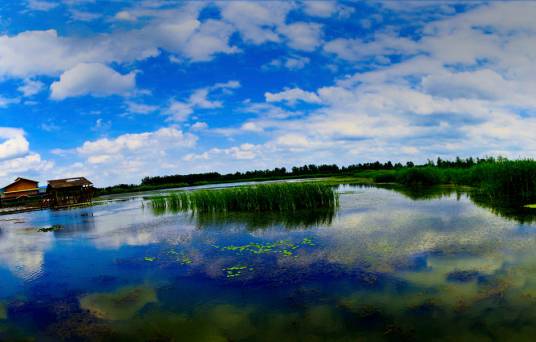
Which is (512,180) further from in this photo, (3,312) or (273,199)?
(3,312)

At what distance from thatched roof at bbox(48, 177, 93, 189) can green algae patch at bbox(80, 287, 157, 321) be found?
1322 inches

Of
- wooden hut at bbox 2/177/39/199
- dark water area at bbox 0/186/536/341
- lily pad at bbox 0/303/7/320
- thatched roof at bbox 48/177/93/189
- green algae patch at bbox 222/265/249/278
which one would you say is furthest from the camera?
wooden hut at bbox 2/177/39/199

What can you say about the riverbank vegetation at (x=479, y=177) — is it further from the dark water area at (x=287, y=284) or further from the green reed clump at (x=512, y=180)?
the dark water area at (x=287, y=284)

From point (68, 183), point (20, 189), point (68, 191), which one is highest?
point (20, 189)

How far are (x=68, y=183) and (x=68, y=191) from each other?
2.91 ft

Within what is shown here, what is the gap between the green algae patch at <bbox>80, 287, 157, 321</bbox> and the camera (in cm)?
580

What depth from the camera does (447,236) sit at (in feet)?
31.9

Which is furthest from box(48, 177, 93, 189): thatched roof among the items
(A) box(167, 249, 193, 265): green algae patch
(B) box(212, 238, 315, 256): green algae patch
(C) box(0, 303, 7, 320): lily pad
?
(C) box(0, 303, 7, 320): lily pad

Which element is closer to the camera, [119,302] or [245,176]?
[119,302]

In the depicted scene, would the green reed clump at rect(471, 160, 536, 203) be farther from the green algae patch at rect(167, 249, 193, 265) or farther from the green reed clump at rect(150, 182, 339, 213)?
the green algae patch at rect(167, 249, 193, 265)

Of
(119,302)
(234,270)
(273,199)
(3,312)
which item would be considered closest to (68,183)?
(273,199)

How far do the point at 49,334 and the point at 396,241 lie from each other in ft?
25.8

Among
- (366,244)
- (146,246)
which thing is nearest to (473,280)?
(366,244)

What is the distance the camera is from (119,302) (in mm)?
6305
